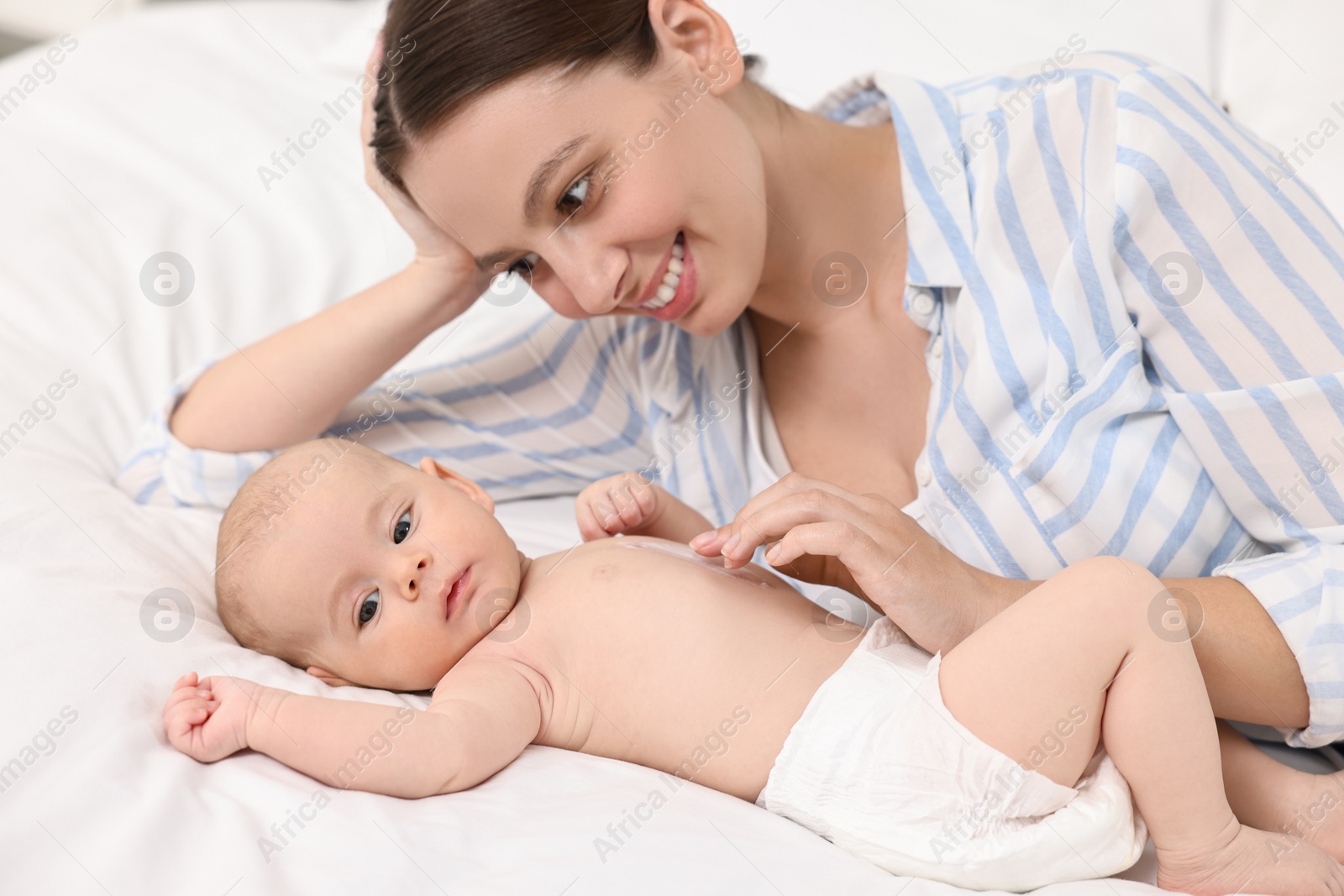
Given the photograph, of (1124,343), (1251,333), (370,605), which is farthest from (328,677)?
(1251,333)

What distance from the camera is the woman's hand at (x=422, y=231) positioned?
1347 millimetres

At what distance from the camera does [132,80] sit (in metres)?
2.33

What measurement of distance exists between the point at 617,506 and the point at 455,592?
256 millimetres

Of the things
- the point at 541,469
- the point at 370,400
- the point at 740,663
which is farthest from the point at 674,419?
the point at 740,663

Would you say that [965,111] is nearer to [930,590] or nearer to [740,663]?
[930,590]

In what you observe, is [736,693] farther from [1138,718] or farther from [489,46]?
[489,46]

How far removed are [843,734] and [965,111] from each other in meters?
0.90

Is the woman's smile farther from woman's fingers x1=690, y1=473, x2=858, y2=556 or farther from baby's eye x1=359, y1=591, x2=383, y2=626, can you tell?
baby's eye x1=359, y1=591, x2=383, y2=626

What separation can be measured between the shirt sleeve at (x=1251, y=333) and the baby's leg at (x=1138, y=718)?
19 centimetres

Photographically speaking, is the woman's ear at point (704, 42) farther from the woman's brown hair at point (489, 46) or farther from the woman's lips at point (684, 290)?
the woman's lips at point (684, 290)

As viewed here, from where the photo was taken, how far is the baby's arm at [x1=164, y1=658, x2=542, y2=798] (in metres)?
1.00

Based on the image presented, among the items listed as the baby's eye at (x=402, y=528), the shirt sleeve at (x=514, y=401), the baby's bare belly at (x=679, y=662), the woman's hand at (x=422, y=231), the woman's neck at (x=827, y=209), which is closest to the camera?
the baby's bare belly at (x=679, y=662)

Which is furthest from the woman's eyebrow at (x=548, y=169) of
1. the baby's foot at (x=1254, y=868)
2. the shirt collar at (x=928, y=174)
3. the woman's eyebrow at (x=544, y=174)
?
the baby's foot at (x=1254, y=868)

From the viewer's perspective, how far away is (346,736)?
1.02 m
